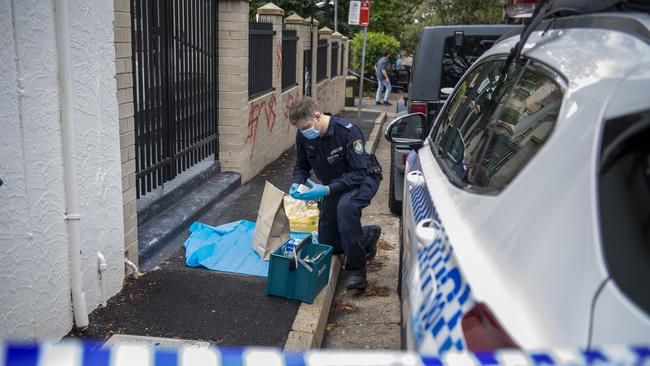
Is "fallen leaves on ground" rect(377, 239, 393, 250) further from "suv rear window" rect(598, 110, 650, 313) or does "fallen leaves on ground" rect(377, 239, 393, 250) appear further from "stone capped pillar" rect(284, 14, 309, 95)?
"stone capped pillar" rect(284, 14, 309, 95)

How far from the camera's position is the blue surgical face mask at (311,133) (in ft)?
15.8

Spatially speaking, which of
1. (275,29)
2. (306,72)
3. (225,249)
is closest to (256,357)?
(225,249)

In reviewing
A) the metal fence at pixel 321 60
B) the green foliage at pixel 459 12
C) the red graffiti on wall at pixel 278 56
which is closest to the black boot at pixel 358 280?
the red graffiti on wall at pixel 278 56

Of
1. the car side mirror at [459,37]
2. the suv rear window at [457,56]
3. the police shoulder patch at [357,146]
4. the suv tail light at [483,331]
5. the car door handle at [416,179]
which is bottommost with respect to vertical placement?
the police shoulder patch at [357,146]

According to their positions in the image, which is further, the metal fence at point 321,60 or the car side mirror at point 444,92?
the metal fence at point 321,60

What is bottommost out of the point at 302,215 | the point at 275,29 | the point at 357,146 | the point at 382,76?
the point at 382,76

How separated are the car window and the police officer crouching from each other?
138 cm

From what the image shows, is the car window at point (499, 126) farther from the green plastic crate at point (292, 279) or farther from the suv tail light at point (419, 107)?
the suv tail light at point (419, 107)

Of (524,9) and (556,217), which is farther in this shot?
(524,9)

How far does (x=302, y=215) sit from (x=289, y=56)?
219 inches

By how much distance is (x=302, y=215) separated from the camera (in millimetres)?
6309

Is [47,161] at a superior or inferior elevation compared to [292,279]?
superior

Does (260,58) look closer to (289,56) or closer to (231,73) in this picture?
(231,73)

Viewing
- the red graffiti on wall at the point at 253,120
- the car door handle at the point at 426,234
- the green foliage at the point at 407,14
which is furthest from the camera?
the green foliage at the point at 407,14
